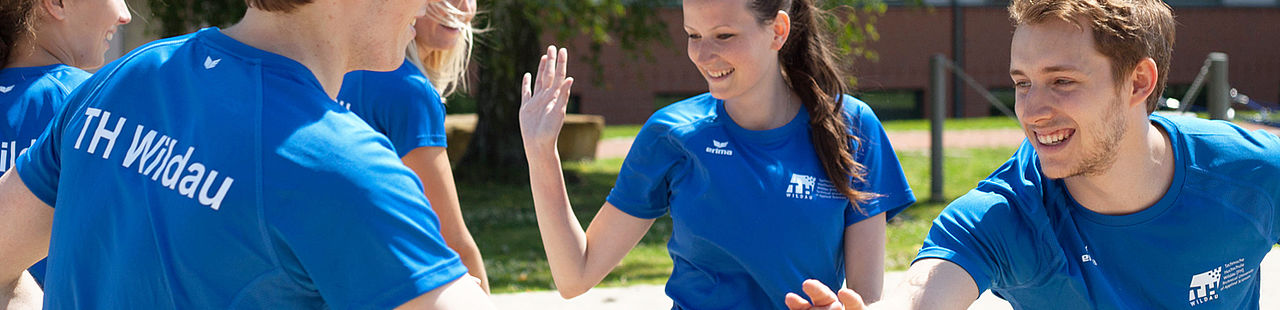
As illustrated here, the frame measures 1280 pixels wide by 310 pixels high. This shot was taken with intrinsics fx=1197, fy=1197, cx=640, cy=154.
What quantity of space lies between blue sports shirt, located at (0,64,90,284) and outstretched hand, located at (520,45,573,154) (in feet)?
3.15

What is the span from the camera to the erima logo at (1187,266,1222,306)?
8.45 feet

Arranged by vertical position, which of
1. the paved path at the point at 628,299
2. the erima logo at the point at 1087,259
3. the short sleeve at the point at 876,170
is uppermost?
the short sleeve at the point at 876,170

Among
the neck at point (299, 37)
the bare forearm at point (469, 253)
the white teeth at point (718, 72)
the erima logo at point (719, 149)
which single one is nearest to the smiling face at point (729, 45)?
the white teeth at point (718, 72)

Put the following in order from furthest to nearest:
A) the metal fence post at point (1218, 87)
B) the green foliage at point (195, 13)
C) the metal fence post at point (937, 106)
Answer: the metal fence post at point (937, 106) < the green foliage at point (195, 13) < the metal fence post at point (1218, 87)

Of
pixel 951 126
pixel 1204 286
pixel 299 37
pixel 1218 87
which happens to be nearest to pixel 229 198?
pixel 299 37

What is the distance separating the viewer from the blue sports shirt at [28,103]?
2492 millimetres

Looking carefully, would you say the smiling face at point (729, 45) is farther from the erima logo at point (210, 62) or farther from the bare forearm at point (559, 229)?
the erima logo at point (210, 62)

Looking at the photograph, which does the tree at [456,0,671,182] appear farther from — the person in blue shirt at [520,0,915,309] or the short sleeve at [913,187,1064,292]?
the short sleeve at [913,187,1064,292]

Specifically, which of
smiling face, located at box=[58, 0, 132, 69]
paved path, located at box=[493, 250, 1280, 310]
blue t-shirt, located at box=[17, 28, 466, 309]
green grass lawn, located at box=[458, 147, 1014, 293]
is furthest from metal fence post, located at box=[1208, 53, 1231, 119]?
blue t-shirt, located at box=[17, 28, 466, 309]

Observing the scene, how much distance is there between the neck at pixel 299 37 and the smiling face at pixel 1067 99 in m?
1.48

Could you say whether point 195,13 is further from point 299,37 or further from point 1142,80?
point 299,37

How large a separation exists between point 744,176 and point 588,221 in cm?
769

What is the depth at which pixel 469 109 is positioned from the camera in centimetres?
2434

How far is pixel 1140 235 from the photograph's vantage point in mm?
2562
